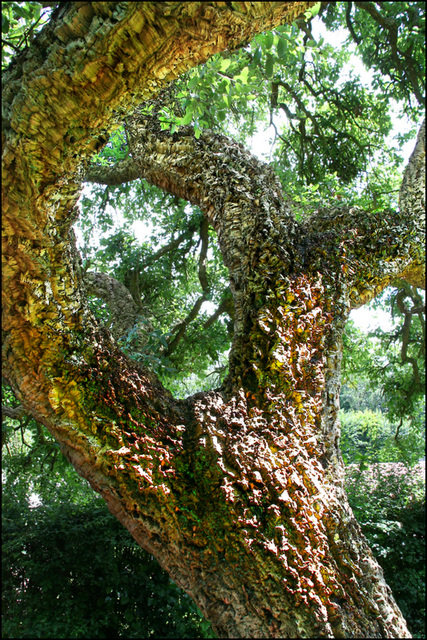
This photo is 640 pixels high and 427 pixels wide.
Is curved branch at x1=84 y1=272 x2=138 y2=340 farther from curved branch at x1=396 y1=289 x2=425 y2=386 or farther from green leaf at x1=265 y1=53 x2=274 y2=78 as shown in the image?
curved branch at x1=396 y1=289 x2=425 y2=386

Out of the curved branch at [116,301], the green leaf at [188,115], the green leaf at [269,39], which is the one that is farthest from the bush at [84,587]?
the green leaf at [269,39]

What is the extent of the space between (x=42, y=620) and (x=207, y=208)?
4.18 meters

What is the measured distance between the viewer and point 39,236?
188cm

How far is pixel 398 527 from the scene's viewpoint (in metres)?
5.14

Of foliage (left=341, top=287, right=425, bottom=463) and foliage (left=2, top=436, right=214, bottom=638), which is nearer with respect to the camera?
foliage (left=2, top=436, right=214, bottom=638)

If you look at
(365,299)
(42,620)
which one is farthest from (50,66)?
(42,620)

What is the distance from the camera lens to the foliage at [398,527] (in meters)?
4.75

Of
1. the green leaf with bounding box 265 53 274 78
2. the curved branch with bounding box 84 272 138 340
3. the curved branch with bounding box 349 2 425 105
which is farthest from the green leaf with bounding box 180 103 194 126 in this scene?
the curved branch with bounding box 349 2 425 105

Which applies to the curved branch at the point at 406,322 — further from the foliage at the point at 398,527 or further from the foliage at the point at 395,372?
the foliage at the point at 398,527

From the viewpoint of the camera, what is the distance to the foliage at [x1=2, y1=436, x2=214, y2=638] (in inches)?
160

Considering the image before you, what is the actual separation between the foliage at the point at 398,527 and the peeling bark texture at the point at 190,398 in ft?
11.7

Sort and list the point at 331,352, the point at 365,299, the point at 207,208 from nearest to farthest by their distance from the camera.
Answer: the point at 331,352, the point at 365,299, the point at 207,208

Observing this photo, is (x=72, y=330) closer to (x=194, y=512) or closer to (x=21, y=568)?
(x=194, y=512)

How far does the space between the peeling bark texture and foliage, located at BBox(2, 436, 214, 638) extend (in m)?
2.77
